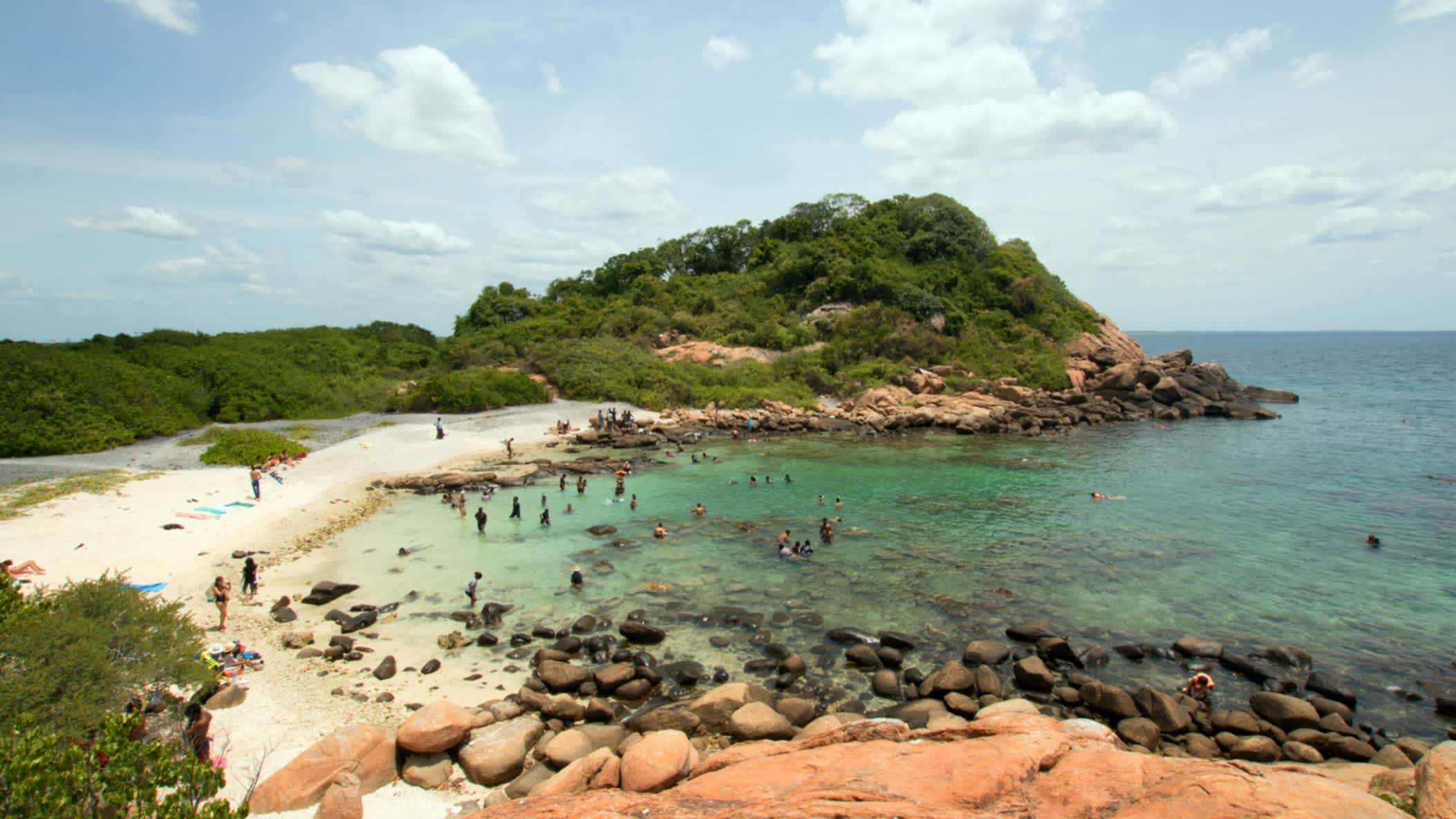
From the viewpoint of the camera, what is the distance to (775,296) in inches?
2899

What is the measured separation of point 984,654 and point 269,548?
22.1 metres

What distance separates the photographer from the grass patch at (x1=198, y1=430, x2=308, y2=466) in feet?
107

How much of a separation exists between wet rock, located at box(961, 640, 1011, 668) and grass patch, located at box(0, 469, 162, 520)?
29.8 m

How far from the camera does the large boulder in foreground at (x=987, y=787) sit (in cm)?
700

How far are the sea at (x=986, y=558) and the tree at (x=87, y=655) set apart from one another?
5.90 m

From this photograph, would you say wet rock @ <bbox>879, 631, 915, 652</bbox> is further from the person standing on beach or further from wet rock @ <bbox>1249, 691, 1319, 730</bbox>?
the person standing on beach

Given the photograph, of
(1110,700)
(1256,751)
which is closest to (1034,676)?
(1110,700)

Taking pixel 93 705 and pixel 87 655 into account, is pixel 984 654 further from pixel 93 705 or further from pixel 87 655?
pixel 87 655

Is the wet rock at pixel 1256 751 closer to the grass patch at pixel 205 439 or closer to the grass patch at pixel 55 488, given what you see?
the grass patch at pixel 55 488

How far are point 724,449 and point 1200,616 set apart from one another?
89.4ft

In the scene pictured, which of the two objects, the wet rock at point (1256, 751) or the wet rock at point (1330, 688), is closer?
the wet rock at point (1256, 751)

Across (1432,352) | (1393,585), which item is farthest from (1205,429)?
(1432,352)

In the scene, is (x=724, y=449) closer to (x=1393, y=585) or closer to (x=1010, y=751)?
(x=1393, y=585)

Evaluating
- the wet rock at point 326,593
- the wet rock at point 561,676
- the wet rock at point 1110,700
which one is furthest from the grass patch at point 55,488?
the wet rock at point 1110,700
